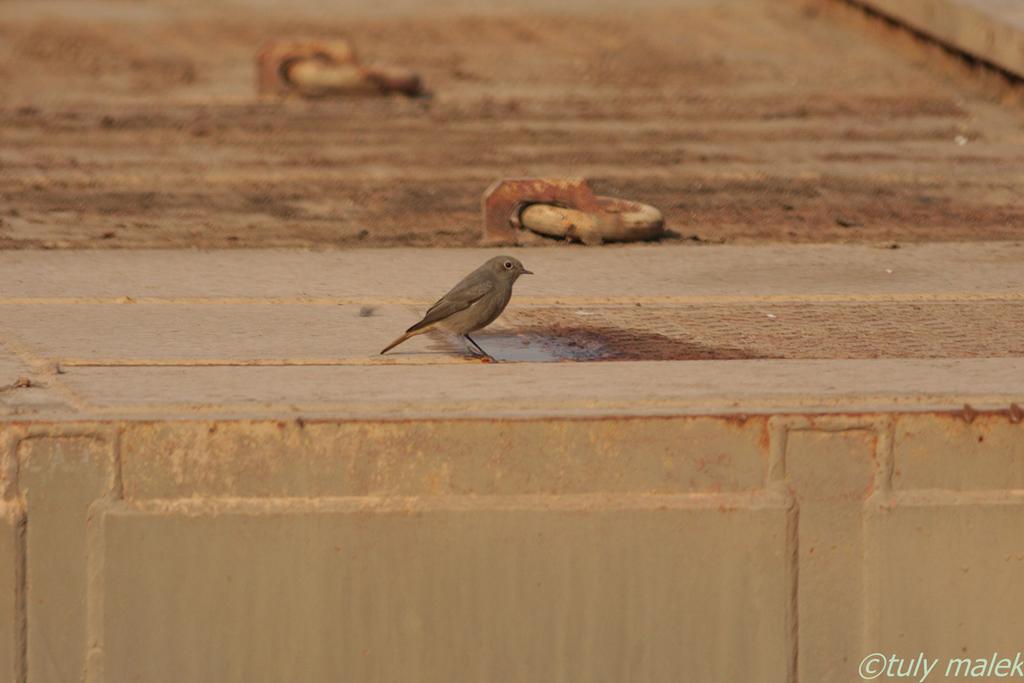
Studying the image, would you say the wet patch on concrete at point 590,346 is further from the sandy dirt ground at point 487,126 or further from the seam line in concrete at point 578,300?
the sandy dirt ground at point 487,126

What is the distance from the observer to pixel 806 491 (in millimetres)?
5141

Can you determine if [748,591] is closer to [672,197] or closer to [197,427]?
[197,427]

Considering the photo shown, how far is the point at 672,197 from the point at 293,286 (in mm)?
3145

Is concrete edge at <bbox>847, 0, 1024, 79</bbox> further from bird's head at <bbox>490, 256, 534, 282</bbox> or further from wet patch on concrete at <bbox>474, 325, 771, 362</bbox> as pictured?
bird's head at <bbox>490, 256, 534, 282</bbox>

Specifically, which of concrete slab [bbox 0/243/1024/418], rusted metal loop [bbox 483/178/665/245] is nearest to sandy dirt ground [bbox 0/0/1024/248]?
rusted metal loop [bbox 483/178/665/245]

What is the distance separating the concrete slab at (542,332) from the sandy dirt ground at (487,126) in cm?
81

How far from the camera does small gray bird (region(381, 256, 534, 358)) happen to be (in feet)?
19.5

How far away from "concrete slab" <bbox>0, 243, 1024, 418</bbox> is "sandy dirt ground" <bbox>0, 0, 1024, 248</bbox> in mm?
809

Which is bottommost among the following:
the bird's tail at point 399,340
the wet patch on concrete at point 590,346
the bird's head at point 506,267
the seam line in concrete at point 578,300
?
the seam line in concrete at point 578,300

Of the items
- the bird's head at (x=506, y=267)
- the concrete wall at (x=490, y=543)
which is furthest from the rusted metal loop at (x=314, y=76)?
the concrete wall at (x=490, y=543)

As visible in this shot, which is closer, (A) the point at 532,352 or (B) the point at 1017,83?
(A) the point at 532,352

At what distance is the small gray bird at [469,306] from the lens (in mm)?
5953

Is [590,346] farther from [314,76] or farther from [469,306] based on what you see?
[314,76]

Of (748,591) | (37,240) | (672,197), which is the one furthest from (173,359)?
(672,197)
